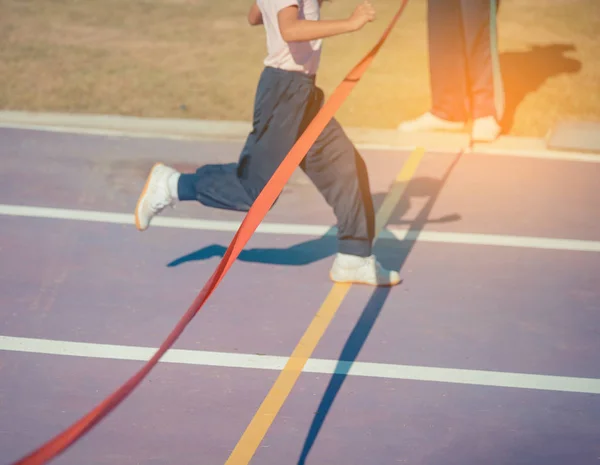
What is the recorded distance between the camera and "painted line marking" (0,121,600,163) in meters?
8.62

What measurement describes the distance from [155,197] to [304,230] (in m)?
1.24

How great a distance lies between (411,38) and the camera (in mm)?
12602

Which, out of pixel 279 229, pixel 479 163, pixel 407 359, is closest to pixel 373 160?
pixel 479 163

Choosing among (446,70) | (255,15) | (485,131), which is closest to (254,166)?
(255,15)

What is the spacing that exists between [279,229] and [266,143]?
4.67ft

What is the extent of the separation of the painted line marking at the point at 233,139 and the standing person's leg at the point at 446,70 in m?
0.45

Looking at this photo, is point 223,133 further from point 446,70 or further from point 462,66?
point 462,66

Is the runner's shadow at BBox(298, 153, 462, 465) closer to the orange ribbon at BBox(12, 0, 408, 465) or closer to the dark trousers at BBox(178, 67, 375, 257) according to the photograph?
the dark trousers at BBox(178, 67, 375, 257)

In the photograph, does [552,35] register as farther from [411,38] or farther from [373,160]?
[373,160]

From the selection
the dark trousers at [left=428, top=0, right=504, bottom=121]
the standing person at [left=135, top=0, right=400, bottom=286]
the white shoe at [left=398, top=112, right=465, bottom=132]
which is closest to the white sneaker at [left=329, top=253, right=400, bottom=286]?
the standing person at [left=135, top=0, right=400, bottom=286]

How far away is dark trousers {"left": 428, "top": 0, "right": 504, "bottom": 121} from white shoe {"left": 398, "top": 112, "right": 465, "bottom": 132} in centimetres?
7

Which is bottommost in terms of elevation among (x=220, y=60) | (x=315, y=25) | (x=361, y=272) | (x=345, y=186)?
(x=220, y=60)

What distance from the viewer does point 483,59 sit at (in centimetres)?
923

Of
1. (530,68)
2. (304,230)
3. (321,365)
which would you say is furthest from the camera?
(530,68)
